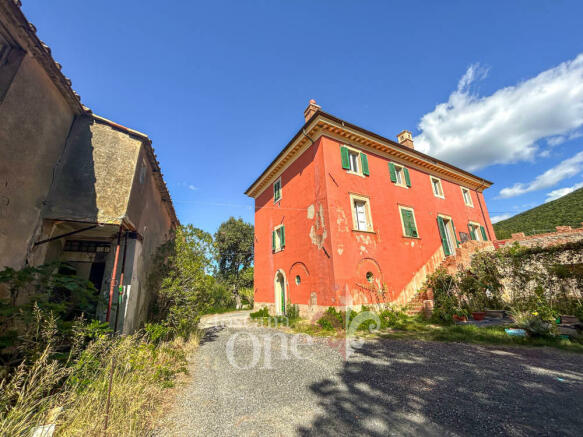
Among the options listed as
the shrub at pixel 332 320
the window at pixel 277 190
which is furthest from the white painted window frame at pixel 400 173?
the shrub at pixel 332 320

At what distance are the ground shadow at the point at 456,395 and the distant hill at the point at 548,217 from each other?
2126 cm

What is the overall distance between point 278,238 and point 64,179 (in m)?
8.83

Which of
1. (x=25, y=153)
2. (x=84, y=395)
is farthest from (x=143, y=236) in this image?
(x=84, y=395)

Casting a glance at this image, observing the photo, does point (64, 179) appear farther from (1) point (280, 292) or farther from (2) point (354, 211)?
(1) point (280, 292)

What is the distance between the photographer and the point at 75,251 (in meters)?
5.84

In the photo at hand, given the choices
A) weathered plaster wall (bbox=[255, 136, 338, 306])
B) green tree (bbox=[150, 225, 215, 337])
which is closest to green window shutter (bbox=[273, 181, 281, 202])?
weathered plaster wall (bbox=[255, 136, 338, 306])

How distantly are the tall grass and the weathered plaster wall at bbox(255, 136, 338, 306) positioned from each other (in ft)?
20.1

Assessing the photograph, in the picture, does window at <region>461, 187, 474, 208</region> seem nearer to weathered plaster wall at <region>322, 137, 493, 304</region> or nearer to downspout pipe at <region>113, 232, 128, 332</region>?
weathered plaster wall at <region>322, 137, 493, 304</region>

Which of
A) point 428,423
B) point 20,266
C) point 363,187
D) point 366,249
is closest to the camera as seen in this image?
point 428,423

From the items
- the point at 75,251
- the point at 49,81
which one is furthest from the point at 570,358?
the point at 49,81

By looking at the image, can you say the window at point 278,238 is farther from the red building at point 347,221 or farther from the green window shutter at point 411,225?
the green window shutter at point 411,225

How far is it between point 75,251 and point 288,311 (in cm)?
772

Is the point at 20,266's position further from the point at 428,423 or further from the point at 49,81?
the point at 428,423

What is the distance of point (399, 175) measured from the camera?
40.9ft
